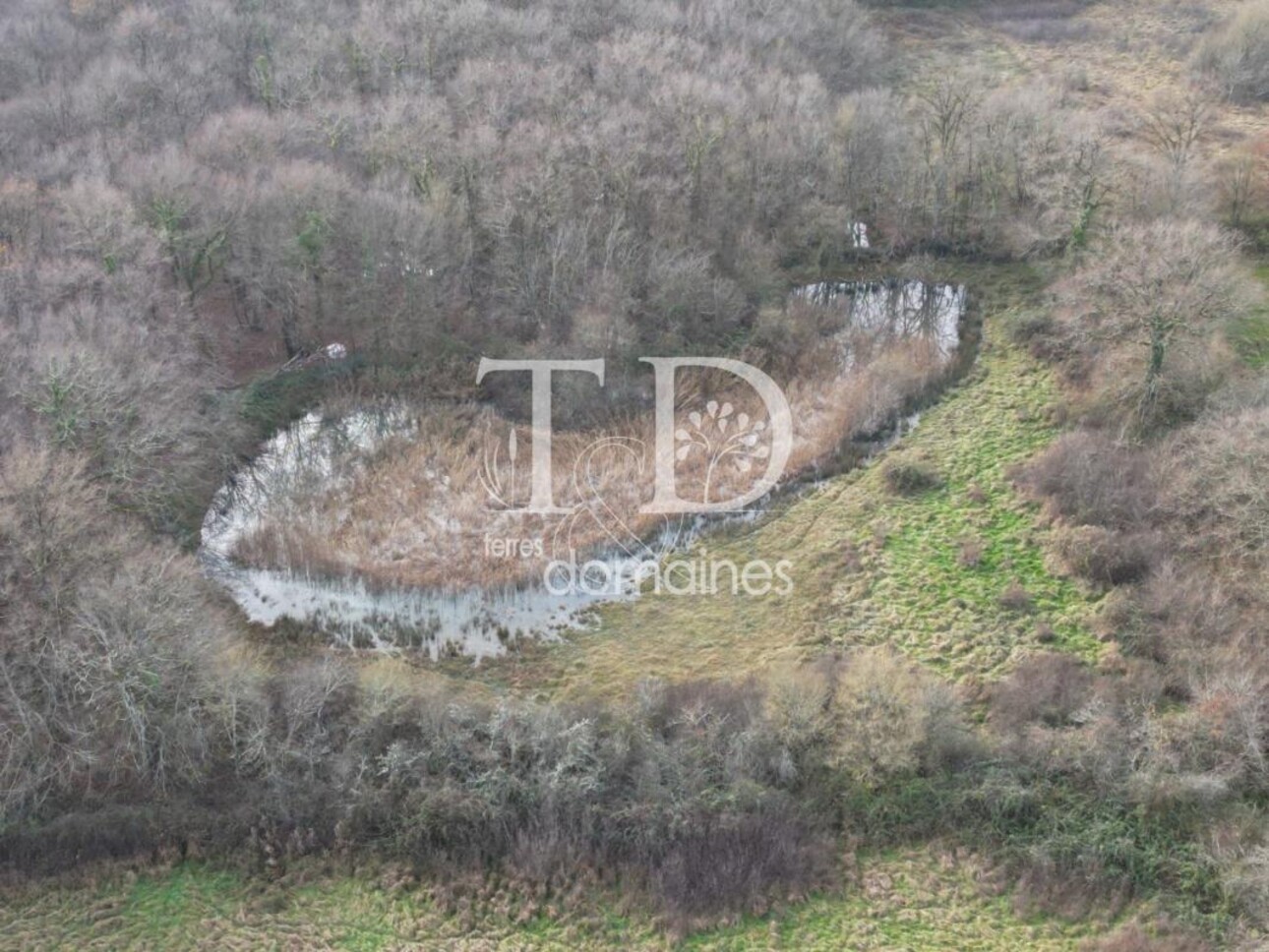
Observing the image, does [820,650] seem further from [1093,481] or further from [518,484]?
[518,484]

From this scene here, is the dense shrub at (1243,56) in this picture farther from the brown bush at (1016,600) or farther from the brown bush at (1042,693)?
the brown bush at (1042,693)

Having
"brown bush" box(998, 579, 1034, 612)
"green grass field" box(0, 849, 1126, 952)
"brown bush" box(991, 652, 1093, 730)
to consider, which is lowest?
"green grass field" box(0, 849, 1126, 952)

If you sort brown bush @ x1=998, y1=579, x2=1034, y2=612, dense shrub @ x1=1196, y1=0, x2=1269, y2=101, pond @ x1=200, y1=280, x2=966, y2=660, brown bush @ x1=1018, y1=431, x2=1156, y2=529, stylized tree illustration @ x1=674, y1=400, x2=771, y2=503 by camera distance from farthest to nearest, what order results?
dense shrub @ x1=1196, y1=0, x2=1269, y2=101
stylized tree illustration @ x1=674, y1=400, x2=771, y2=503
brown bush @ x1=1018, y1=431, x2=1156, y2=529
pond @ x1=200, y1=280, x2=966, y2=660
brown bush @ x1=998, y1=579, x2=1034, y2=612

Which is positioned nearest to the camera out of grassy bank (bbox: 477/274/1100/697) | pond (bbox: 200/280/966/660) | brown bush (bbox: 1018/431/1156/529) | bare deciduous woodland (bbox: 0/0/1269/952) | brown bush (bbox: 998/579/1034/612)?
bare deciduous woodland (bbox: 0/0/1269/952)

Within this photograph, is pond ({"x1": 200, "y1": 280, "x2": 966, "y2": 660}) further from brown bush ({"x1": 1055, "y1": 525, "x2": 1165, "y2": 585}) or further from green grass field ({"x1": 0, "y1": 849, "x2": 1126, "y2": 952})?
brown bush ({"x1": 1055, "y1": 525, "x2": 1165, "y2": 585})

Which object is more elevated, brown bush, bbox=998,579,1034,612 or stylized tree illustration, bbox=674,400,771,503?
stylized tree illustration, bbox=674,400,771,503

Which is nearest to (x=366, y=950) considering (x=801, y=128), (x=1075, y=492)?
(x=1075, y=492)

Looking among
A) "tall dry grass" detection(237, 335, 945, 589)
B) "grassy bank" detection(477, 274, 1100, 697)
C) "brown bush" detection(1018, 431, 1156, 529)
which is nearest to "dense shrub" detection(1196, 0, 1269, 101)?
"tall dry grass" detection(237, 335, 945, 589)
